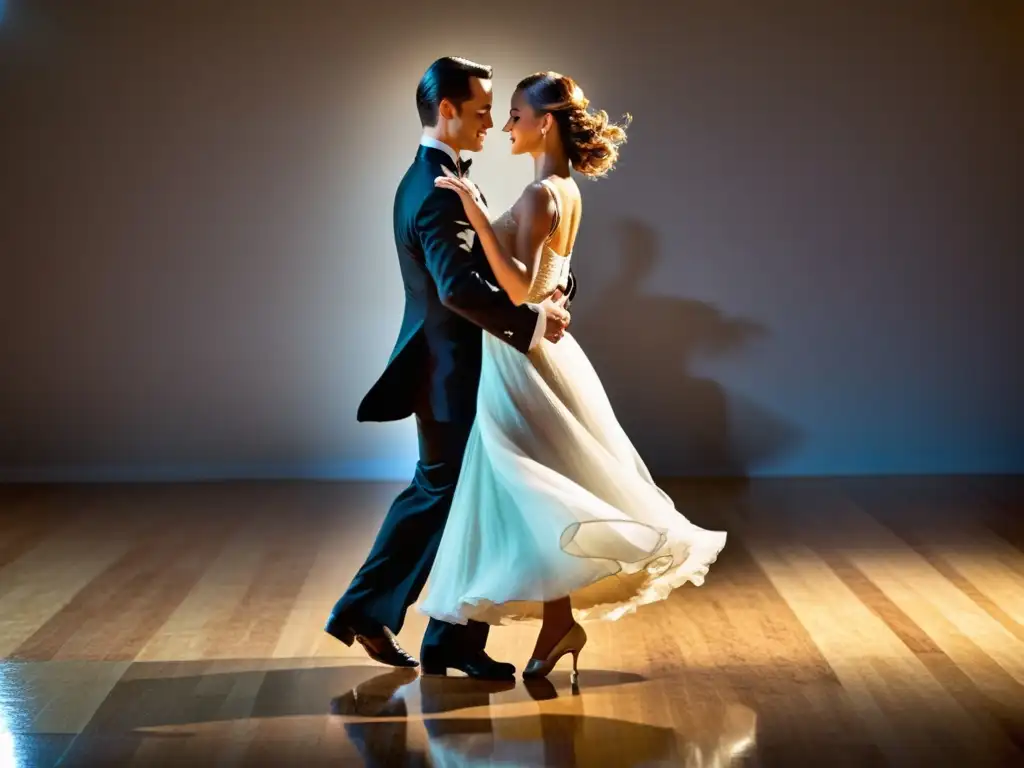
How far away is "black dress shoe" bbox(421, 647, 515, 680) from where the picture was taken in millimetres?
3637

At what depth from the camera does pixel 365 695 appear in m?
3.53

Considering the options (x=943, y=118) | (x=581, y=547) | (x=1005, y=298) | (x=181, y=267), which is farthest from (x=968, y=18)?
(x=581, y=547)

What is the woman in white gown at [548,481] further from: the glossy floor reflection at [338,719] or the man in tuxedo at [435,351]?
the glossy floor reflection at [338,719]

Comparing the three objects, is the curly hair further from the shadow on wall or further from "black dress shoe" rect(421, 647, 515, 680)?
the shadow on wall

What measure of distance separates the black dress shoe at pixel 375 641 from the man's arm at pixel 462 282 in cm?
87

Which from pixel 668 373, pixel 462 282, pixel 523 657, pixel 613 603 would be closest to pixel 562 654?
pixel 613 603

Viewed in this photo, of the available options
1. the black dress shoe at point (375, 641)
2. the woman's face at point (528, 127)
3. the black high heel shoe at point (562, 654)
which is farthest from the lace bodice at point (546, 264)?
the black dress shoe at point (375, 641)

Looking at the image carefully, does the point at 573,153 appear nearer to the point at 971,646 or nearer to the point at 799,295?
the point at 971,646

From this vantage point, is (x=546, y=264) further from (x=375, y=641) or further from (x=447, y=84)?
(x=375, y=641)

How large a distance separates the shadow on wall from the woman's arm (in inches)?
127

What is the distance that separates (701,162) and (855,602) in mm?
2859

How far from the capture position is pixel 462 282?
10.9 ft

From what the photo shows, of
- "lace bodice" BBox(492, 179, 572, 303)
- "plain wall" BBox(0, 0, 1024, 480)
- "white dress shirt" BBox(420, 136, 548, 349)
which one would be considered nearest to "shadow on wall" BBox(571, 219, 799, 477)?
"plain wall" BBox(0, 0, 1024, 480)

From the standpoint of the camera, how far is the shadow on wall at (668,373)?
6.77 metres
